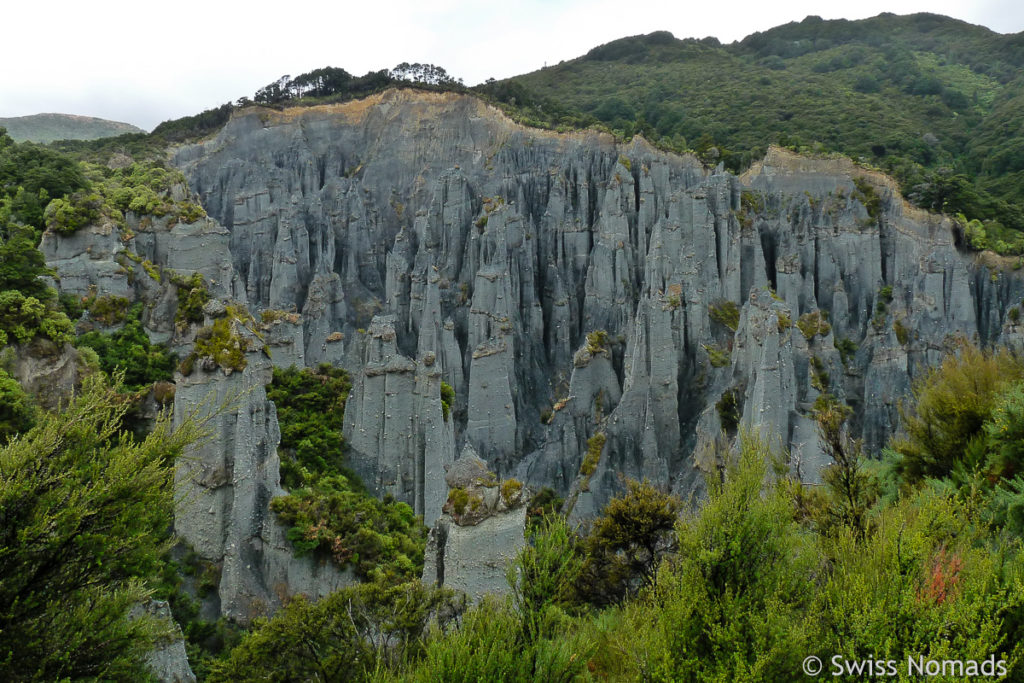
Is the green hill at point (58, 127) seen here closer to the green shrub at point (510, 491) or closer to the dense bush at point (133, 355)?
the dense bush at point (133, 355)

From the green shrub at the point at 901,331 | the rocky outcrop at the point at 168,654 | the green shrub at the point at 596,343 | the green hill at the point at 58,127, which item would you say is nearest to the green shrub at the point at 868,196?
the green shrub at the point at 901,331

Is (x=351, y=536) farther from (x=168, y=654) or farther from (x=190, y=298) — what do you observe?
(x=190, y=298)

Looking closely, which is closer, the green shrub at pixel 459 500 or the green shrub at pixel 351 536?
the green shrub at pixel 459 500

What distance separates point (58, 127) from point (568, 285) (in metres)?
57.5

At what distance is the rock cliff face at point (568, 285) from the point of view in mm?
24594

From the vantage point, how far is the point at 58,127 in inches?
2549

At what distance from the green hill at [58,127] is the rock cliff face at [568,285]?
2033cm

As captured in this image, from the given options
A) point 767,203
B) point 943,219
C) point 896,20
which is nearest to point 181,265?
point 767,203

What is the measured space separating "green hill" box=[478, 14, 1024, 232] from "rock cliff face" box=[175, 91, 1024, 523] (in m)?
5.19

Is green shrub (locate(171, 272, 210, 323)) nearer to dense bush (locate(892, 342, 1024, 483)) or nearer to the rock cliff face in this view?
the rock cliff face

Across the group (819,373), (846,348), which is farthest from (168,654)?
(846,348)

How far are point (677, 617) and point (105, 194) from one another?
22.3m

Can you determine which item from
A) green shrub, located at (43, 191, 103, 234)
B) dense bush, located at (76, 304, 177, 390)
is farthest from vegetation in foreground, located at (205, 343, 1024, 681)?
green shrub, located at (43, 191, 103, 234)

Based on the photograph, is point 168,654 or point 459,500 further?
point 459,500
